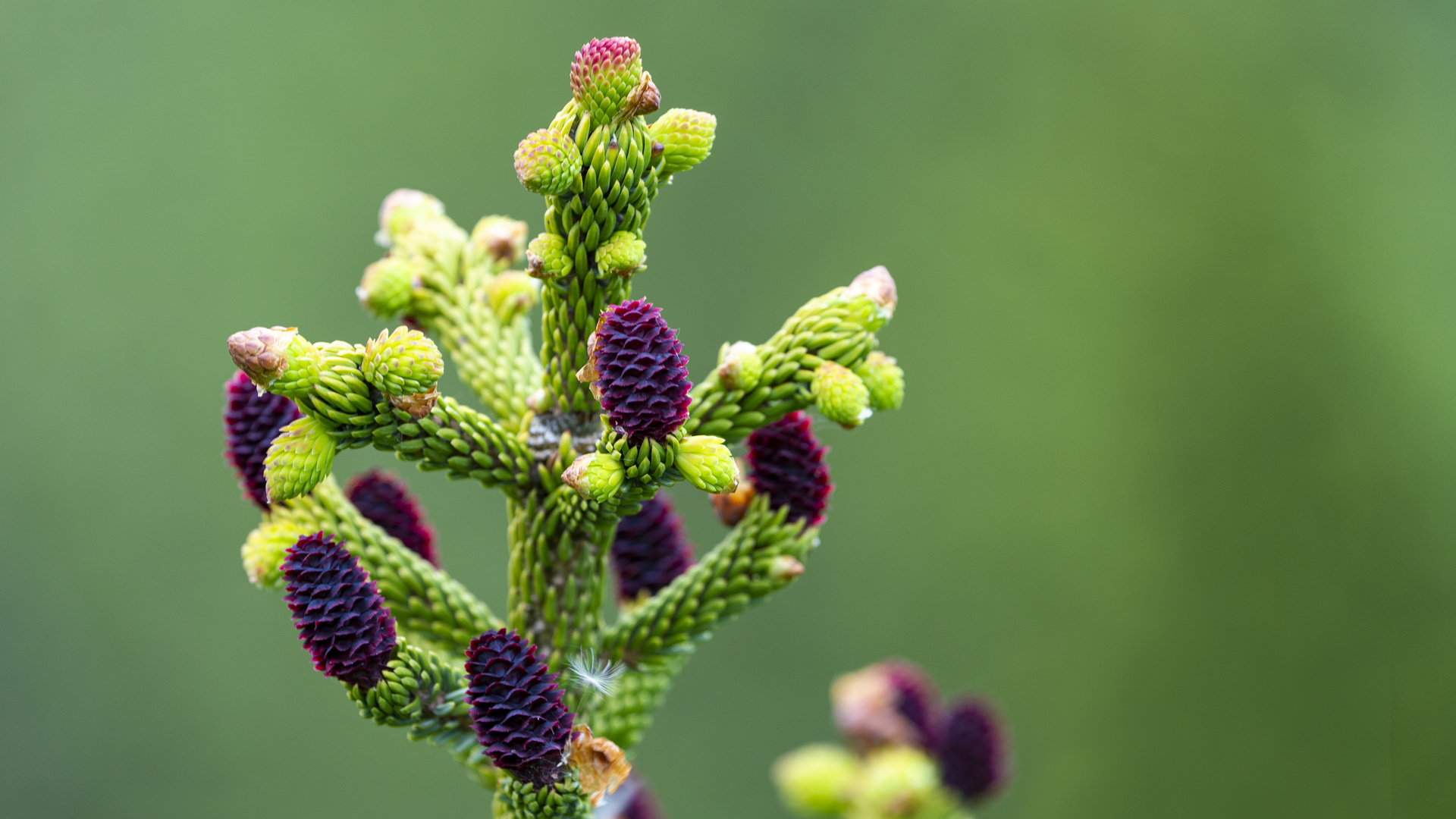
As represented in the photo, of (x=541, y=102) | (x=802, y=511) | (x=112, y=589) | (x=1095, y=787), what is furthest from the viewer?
(x=1095, y=787)

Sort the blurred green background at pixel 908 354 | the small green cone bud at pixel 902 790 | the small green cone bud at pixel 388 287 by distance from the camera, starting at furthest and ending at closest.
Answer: the blurred green background at pixel 908 354 → the small green cone bud at pixel 902 790 → the small green cone bud at pixel 388 287

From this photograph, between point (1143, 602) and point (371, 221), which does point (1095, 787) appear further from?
point (371, 221)

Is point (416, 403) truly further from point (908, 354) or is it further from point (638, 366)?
point (908, 354)

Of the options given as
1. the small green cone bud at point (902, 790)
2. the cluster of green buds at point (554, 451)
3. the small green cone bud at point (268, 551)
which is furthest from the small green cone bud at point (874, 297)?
the small green cone bud at point (902, 790)

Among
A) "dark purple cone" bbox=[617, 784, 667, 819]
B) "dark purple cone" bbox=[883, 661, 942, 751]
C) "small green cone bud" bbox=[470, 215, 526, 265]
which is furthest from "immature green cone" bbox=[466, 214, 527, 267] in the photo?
"dark purple cone" bbox=[883, 661, 942, 751]

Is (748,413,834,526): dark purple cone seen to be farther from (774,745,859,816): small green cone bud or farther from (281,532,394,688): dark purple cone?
(774,745,859,816): small green cone bud

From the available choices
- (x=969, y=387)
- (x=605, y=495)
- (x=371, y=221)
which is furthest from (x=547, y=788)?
(x=969, y=387)

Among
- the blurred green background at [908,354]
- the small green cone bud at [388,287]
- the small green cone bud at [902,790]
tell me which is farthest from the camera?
the blurred green background at [908,354]

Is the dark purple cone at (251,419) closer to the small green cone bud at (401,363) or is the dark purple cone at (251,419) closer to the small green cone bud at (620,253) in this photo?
the small green cone bud at (401,363)
